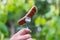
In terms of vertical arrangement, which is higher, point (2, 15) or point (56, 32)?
point (2, 15)

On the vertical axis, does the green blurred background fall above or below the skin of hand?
above

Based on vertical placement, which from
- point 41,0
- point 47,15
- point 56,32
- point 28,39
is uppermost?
point 41,0

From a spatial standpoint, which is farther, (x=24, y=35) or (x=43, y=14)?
(x=43, y=14)

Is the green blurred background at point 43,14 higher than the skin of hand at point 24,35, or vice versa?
the green blurred background at point 43,14

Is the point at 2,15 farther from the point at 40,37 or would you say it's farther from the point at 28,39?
the point at 28,39

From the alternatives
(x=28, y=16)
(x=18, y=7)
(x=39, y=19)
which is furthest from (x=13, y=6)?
(x=28, y=16)

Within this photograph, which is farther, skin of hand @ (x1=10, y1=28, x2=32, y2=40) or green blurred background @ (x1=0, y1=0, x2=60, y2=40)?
green blurred background @ (x1=0, y1=0, x2=60, y2=40)

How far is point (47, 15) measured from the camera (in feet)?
8.83

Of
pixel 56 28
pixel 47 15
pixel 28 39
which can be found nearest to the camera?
pixel 28 39

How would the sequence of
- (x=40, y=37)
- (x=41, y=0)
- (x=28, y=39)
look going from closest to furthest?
(x=28, y=39) → (x=41, y=0) → (x=40, y=37)

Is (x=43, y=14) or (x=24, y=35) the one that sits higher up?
(x=43, y=14)

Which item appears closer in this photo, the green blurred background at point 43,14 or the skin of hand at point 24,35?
the skin of hand at point 24,35

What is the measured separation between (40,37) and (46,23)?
49 centimetres

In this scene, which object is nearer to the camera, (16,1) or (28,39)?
(28,39)
